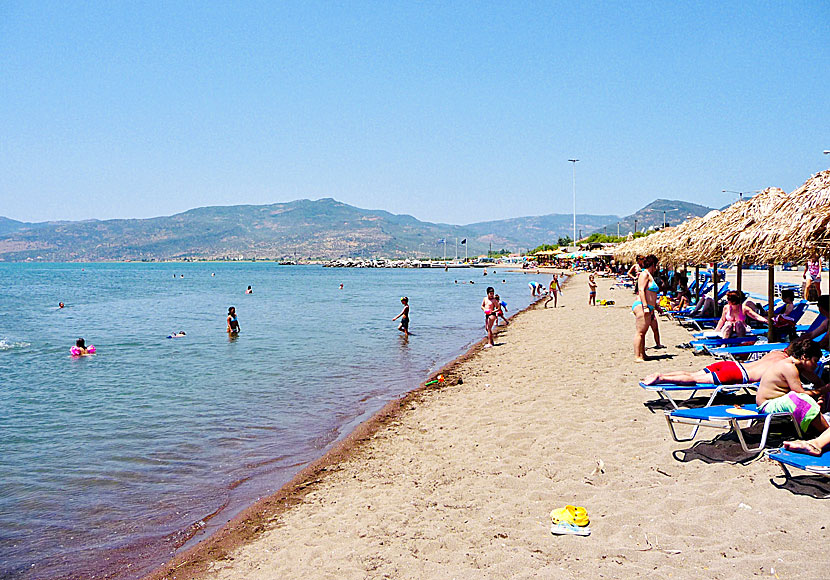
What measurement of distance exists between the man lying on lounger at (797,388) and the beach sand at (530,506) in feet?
1.53

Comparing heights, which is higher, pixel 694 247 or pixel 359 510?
pixel 694 247

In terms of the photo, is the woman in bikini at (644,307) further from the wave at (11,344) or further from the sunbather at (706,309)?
the wave at (11,344)

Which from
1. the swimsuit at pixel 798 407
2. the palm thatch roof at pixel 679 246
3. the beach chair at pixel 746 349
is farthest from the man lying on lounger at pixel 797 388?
the palm thatch roof at pixel 679 246

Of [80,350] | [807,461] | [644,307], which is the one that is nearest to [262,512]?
[807,461]

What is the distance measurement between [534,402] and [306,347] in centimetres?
987

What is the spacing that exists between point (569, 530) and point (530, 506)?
571mm

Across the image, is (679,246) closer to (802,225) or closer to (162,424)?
(802,225)

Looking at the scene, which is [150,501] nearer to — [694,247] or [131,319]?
[694,247]

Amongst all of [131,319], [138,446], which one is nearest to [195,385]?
[138,446]

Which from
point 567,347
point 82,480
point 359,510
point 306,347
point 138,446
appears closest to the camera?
point 359,510

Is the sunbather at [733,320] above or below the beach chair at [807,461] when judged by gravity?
above

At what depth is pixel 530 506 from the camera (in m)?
4.61

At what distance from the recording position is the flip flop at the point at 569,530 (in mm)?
4023

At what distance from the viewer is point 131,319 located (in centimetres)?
2675
